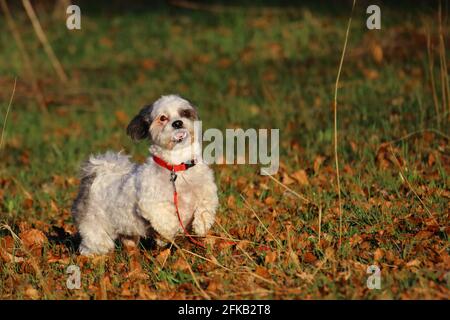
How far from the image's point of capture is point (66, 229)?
26.3 feet

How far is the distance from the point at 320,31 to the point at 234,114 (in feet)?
18.4

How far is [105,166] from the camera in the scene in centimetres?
709

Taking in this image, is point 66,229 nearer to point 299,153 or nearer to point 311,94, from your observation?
point 299,153

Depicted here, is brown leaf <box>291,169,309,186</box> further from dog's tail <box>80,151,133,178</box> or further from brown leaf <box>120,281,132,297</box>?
brown leaf <box>120,281,132,297</box>

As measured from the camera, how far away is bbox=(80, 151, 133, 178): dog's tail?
23.2 ft

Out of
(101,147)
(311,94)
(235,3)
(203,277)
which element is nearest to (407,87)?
(311,94)

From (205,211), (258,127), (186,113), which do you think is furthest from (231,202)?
(258,127)

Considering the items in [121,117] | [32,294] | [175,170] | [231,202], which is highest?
[121,117]

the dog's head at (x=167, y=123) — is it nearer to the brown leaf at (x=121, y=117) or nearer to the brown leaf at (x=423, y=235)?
the brown leaf at (x=423, y=235)

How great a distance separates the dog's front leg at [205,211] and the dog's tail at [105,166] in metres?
0.94

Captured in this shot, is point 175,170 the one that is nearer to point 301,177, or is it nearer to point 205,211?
point 205,211

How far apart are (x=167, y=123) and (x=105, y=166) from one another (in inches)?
37.4

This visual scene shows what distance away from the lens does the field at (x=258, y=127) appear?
582 cm

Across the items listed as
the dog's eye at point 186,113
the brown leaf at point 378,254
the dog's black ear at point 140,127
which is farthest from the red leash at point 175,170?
the brown leaf at point 378,254
